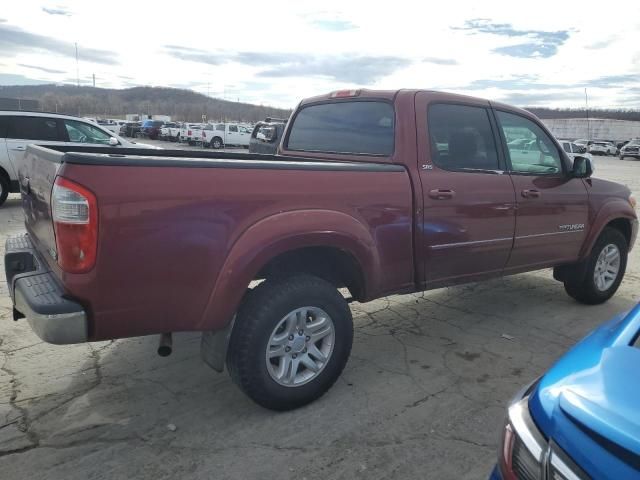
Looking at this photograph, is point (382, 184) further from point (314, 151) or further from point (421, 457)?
point (421, 457)

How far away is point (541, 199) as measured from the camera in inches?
176

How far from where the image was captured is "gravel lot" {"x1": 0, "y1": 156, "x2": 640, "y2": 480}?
104 inches

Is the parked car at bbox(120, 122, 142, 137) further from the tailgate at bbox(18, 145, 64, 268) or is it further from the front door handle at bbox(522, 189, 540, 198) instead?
the front door handle at bbox(522, 189, 540, 198)

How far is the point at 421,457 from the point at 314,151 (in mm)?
2662

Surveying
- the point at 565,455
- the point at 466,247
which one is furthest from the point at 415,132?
the point at 565,455

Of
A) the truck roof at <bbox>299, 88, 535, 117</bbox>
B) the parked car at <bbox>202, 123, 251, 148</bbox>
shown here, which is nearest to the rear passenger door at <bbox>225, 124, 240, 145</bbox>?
the parked car at <bbox>202, 123, 251, 148</bbox>

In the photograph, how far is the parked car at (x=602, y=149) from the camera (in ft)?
156

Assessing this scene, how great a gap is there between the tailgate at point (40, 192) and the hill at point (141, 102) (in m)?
102

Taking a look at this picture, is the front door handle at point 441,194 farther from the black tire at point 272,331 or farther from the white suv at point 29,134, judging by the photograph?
the white suv at point 29,134

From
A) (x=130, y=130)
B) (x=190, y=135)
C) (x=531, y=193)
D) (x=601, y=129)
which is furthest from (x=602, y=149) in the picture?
(x=531, y=193)

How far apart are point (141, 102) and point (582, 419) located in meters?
159

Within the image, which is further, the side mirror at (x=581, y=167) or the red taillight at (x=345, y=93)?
the side mirror at (x=581, y=167)

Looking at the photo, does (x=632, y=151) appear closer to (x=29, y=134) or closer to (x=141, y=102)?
(x=29, y=134)

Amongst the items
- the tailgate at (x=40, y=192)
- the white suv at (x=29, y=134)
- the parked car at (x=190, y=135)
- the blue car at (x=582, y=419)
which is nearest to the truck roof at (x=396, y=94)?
the tailgate at (x=40, y=192)
